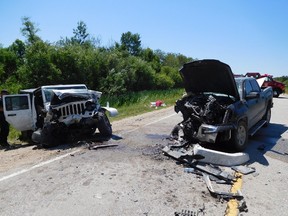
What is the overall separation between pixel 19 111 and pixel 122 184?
5.97 metres

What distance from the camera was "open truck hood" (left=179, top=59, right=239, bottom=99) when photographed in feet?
22.8

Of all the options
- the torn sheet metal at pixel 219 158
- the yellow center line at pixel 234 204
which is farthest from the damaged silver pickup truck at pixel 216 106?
the yellow center line at pixel 234 204

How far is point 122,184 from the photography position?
4.84m

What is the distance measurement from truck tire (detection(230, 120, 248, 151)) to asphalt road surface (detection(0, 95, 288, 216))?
312mm

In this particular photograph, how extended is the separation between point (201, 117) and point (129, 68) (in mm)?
26071

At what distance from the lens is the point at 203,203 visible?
4102 millimetres

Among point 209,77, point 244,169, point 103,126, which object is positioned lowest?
point 244,169

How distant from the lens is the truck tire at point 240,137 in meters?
6.55

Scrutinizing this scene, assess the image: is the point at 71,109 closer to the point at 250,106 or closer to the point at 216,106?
the point at 216,106

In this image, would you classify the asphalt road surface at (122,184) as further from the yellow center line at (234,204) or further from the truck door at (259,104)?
the truck door at (259,104)

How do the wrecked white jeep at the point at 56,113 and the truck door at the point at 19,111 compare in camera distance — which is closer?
the wrecked white jeep at the point at 56,113

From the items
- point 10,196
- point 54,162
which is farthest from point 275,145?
point 10,196

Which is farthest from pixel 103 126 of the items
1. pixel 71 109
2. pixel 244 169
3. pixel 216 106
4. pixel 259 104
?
pixel 259 104

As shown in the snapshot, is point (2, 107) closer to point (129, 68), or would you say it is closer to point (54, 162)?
point (54, 162)
